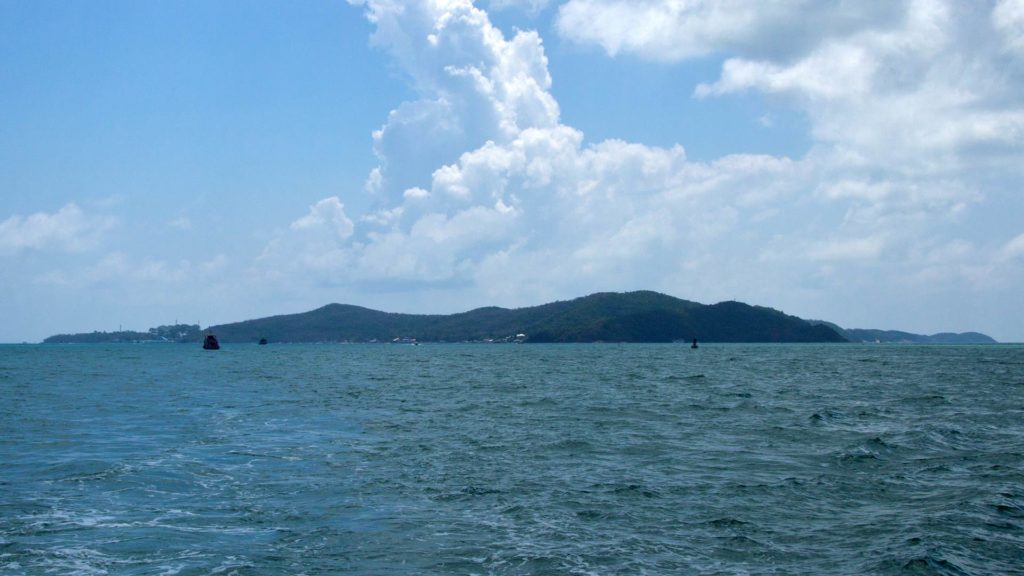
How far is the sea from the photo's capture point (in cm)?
1709

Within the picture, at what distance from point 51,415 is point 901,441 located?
43.9m

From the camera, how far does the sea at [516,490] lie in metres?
17.1

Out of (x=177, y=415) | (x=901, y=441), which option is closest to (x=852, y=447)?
(x=901, y=441)

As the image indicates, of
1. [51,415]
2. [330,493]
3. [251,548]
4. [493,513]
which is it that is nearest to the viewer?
[251,548]

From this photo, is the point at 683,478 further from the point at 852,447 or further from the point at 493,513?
the point at 852,447

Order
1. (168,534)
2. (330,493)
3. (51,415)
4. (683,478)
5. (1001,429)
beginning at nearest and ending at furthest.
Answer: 1. (168,534)
2. (330,493)
3. (683,478)
4. (1001,429)
5. (51,415)

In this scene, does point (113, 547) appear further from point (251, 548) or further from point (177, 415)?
point (177, 415)

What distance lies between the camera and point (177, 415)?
1799 inches

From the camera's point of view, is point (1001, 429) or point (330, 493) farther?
point (1001, 429)

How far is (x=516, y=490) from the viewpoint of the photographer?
23688 millimetres

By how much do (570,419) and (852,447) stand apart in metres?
14.7

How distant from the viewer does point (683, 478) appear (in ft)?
82.9

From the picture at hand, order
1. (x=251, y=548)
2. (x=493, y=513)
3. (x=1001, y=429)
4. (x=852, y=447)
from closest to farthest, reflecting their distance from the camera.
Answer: (x=251, y=548) < (x=493, y=513) < (x=852, y=447) < (x=1001, y=429)

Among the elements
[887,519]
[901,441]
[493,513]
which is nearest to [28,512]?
[493,513]
